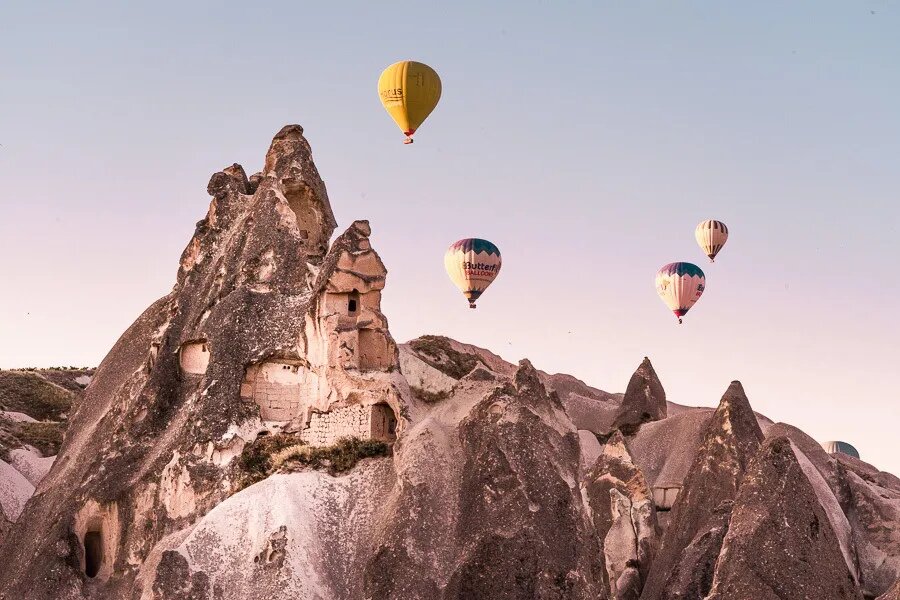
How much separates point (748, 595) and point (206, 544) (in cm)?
863

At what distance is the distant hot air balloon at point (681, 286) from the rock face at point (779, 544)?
33124mm

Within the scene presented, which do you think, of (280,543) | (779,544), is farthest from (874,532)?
(280,543)

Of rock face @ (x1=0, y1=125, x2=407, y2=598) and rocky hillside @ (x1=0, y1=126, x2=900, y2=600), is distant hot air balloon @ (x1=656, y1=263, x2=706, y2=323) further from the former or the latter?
rock face @ (x1=0, y1=125, x2=407, y2=598)

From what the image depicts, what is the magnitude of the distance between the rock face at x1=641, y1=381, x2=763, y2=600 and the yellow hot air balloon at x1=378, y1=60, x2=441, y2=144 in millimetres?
13874

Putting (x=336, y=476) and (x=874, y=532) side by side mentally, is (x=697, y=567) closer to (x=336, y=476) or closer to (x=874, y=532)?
(x=874, y=532)

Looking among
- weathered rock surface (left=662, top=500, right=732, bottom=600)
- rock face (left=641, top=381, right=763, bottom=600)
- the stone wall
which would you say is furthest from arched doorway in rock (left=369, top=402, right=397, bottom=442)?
rock face (left=641, top=381, right=763, bottom=600)

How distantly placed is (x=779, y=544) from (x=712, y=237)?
3669 centimetres

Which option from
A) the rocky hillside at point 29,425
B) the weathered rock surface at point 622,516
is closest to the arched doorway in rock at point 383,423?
the rocky hillside at point 29,425

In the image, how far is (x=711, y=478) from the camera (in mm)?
34125

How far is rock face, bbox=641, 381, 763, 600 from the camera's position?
33031 millimetres

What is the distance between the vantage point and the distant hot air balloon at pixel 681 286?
59719 mm

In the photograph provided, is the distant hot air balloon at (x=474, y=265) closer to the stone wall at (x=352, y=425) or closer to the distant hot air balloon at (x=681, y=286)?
the distant hot air balloon at (x=681, y=286)

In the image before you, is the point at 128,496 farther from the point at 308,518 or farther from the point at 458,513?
the point at 458,513

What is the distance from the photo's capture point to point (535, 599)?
24484mm
